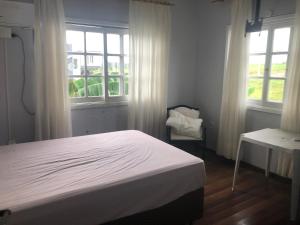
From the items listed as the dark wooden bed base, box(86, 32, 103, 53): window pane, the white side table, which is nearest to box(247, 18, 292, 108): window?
Result: the white side table

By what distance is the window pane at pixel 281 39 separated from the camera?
3.04 metres

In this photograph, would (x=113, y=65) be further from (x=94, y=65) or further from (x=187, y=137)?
(x=187, y=137)

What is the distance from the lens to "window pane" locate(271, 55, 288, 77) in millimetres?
3120

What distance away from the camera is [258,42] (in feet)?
11.1

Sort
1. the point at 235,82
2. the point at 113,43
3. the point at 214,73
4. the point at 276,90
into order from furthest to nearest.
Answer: the point at 214,73
the point at 113,43
the point at 235,82
the point at 276,90

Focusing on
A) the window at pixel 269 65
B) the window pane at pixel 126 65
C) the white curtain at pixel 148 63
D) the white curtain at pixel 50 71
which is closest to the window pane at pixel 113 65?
the window pane at pixel 126 65

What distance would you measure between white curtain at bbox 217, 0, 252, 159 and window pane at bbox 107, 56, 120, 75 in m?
1.63

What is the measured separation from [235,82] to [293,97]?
2.70 ft

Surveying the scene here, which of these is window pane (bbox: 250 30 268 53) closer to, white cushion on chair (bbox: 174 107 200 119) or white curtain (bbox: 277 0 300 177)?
white curtain (bbox: 277 0 300 177)

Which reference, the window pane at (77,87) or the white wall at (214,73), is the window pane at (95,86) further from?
the white wall at (214,73)

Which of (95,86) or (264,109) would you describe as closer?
(264,109)

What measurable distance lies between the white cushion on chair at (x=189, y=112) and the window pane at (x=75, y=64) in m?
1.67

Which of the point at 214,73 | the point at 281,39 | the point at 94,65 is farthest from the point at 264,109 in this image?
the point at 94,65

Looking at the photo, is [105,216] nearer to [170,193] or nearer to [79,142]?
[170,193]
